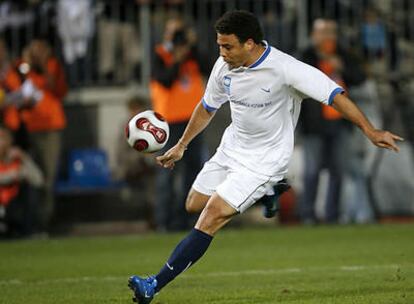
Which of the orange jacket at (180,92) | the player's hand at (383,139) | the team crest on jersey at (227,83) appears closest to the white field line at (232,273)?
the team crest on jersey at (227,83)

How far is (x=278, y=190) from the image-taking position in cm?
921

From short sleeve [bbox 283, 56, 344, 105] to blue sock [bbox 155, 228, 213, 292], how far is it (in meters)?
1.32

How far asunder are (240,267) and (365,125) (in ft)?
12.3

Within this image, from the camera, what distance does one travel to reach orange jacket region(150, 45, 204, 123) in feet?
55.3

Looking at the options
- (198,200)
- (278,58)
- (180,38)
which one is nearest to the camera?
(278,58)

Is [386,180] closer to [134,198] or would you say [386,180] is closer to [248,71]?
[134,198]

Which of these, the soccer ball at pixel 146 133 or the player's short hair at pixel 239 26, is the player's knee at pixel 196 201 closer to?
the soccer ball at pixel 146 133

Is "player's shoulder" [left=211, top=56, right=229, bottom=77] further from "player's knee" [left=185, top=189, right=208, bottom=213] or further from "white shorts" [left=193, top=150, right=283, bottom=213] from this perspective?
"player's knee" [left=185, top=189, right=208, bottom=213]

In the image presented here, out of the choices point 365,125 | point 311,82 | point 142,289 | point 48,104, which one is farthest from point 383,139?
point 48,104

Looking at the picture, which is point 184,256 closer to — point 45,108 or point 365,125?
point 365,125

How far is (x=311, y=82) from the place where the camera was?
888cm

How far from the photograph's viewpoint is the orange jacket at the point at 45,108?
17.5 m

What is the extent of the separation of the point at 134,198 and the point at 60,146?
1415 mm

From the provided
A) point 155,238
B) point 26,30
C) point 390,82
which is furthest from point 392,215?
point 26,30
